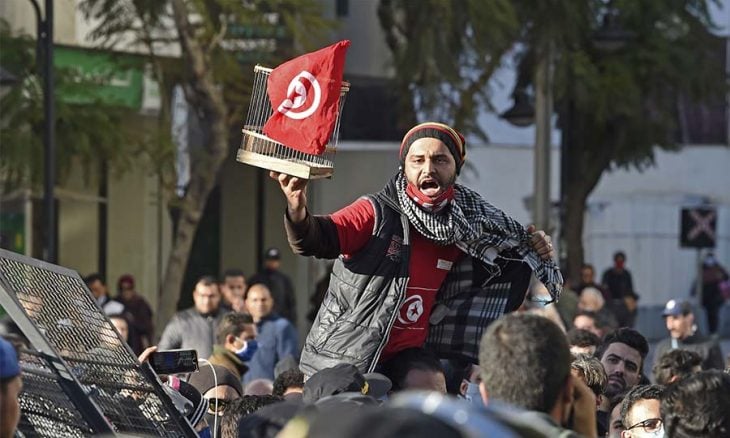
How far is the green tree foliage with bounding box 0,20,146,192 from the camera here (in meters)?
15.3

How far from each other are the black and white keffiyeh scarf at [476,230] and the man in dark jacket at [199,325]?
6.32 metres

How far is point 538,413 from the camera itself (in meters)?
3.65

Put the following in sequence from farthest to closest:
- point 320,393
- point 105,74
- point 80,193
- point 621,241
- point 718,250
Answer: point 718,250 → point 621,241 → point 80,193 → point 105,74 → point 320,393

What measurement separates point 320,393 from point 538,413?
3.77ft

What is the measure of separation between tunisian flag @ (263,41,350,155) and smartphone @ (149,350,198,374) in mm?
873

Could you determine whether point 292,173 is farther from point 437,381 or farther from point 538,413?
point 538,413

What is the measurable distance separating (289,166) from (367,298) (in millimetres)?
653

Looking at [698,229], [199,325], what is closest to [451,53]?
[199,325]

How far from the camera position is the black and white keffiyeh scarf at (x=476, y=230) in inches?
234

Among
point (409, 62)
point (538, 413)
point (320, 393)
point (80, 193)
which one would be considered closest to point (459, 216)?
point (320, 393)

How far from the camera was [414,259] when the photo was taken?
6.01 m

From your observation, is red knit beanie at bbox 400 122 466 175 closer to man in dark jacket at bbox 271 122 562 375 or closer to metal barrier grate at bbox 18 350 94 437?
man in dark jacket at bbox 271 122 562 375

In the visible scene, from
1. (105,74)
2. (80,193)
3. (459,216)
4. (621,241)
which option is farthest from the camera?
(621,241)

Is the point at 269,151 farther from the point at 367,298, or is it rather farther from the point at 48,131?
the point at 48,131
